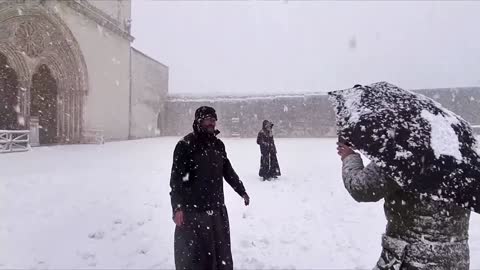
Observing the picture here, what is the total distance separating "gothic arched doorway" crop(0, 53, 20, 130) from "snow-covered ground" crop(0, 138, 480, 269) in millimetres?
7368

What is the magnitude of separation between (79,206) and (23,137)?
10380 mm

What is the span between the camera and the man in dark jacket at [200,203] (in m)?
3.19

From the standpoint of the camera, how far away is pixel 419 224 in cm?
189

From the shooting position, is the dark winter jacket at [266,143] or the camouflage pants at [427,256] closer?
the camouflage pants at [427,256]

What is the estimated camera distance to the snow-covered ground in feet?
14.6

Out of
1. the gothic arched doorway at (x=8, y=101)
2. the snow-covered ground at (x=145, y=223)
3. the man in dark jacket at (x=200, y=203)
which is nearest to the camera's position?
the man in dark jacket at (x=200, y=203)

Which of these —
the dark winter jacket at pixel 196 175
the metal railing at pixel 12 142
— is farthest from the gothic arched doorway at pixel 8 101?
the dark winter jacket at pixel 196 175

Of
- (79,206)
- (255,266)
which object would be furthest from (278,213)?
(79,206)

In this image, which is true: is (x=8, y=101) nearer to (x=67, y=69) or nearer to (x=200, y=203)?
(x=67, y=69)

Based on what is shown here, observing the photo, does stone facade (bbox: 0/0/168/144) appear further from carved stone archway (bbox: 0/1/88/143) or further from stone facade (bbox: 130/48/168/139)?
stone facade (bbox: 130/48/168/139)

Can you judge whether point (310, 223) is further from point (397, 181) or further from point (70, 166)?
point (70, 166)

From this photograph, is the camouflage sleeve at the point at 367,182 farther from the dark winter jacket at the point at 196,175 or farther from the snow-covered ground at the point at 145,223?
the snow-covered ground at the point at 145,223

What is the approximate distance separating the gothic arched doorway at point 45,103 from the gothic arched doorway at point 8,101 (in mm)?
1754

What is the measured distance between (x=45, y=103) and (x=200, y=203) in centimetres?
1785
